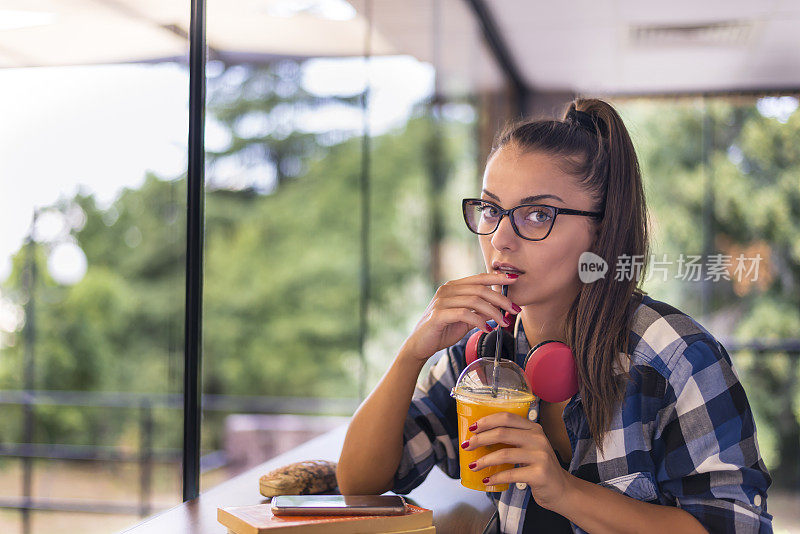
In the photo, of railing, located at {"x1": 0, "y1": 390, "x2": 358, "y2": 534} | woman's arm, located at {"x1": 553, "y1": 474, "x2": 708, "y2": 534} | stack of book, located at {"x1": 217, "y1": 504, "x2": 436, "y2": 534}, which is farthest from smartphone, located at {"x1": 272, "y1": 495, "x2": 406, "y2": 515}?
railing, located at {"x1": 0, "y1": 390, "x2": 358, "y2": 534}

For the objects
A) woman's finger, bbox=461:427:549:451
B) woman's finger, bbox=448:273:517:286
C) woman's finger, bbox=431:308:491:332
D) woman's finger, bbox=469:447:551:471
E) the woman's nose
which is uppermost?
the woman's nose

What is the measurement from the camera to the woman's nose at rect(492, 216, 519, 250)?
1136 mm

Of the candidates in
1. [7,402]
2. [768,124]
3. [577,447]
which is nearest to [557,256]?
[577,447]

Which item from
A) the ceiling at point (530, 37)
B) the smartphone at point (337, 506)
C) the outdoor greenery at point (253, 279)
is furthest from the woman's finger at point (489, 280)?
the outdoor greenery at point (253, 279)

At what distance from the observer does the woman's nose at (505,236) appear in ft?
3.73

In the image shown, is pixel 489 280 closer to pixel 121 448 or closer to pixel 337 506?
pixel 337 506

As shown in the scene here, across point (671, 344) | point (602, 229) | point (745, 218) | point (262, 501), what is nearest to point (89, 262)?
point (745, 218)

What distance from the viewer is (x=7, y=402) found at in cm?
676

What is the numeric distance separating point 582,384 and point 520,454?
0.23m

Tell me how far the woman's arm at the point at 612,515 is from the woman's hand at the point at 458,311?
27 centimetres

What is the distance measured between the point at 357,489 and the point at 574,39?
12.0 feet

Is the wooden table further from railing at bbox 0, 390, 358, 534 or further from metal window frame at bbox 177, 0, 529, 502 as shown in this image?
railing at bbox 0, 390, 358, 534

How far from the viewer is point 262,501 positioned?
1231 millimetres

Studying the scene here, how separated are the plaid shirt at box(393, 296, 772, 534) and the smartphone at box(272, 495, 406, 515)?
0.64 feet
